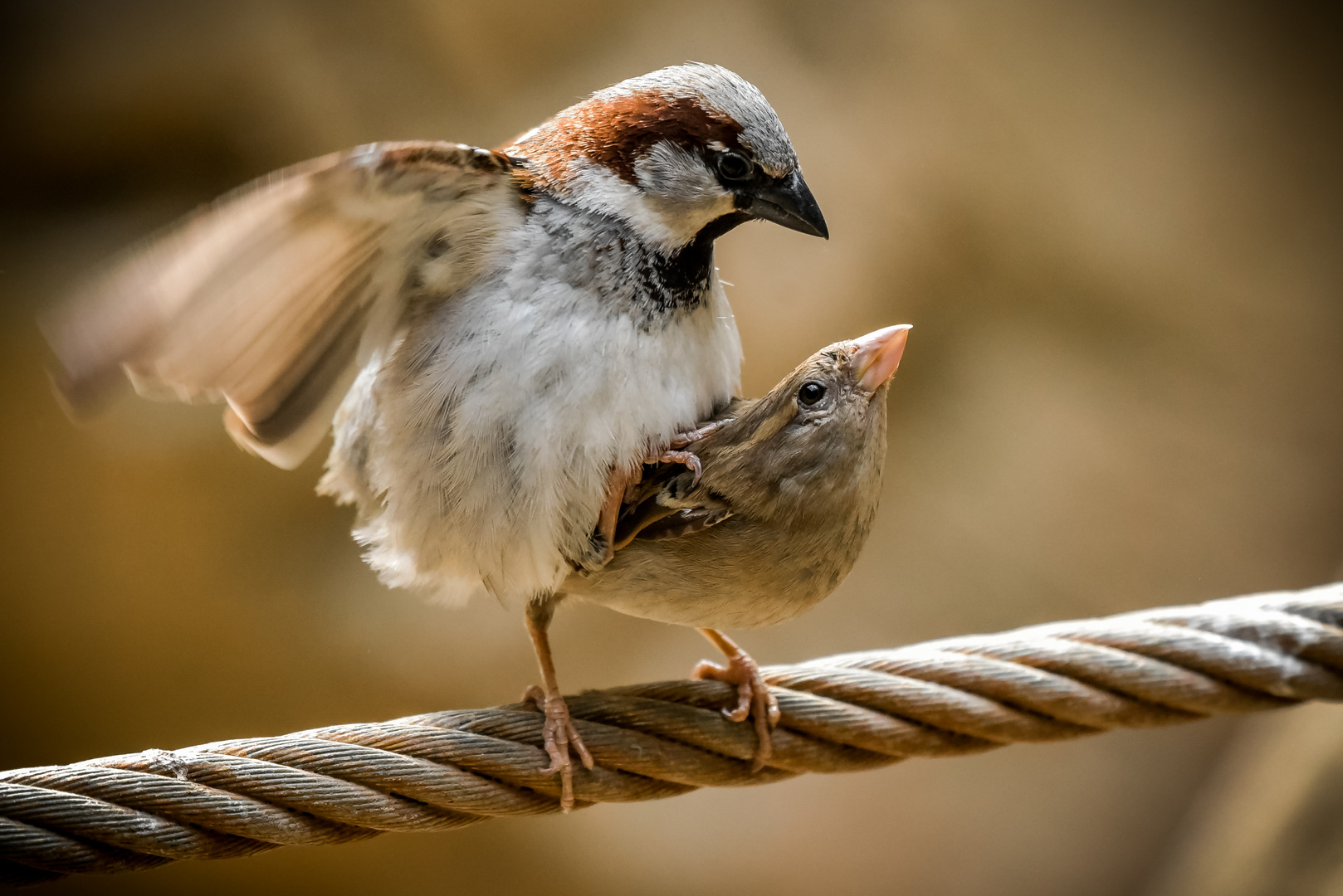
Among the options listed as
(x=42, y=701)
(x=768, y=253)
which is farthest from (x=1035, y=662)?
(x=42, y=701)

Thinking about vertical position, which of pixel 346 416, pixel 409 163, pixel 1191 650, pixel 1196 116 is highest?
pixel 1196 116

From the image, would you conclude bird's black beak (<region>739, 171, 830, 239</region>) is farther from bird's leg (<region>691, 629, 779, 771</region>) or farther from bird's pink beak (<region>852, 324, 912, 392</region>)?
bird's leg (<region>691, 629, 779, 771</region>)

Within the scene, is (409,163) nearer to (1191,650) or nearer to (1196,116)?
(1191,650)

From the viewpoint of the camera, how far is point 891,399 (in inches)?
127

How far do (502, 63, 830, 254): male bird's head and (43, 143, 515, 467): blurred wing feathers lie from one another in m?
0.13

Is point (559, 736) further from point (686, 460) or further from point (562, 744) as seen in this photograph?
point (686, 460)

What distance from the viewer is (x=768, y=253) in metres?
3.04

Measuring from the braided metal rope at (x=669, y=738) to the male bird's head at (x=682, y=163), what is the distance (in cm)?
74

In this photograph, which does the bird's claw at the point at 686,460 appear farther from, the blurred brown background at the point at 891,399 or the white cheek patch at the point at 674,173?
the blurred brown background at the point at 891,399

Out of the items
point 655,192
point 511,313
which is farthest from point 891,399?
point 511,313

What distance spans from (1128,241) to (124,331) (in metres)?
3.00

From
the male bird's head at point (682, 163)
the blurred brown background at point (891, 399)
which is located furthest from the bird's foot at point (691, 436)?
the blurred brown background at point (891, 399)

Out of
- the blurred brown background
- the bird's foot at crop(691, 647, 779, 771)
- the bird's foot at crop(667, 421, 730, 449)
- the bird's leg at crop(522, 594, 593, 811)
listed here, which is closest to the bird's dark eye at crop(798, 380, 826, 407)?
the bird's foot at crop(667, 421, 730, 449)

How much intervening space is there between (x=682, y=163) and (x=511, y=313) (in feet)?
1.12
